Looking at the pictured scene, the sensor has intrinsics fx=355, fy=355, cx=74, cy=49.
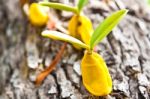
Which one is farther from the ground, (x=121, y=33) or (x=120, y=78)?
(x=121, y=33)

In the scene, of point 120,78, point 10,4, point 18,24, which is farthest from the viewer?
point 10,4

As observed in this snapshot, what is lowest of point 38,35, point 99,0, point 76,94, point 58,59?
point 76,94

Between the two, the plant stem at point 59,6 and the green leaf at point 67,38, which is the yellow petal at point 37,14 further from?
the green leaf at point 67,38

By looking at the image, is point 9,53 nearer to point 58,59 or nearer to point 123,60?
point 58,59

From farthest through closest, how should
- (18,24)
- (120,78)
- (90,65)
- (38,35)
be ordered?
(18,24) → (38,35) → (120,78) → (90,65)

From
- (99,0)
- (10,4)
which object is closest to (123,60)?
(99,0)

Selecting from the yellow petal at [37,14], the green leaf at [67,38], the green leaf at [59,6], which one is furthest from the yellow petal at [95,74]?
the yellow petal at [37,14]

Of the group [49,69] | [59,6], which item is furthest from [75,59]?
[59,6]

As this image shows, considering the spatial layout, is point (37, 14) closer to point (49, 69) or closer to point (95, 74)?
point (49, 69)
